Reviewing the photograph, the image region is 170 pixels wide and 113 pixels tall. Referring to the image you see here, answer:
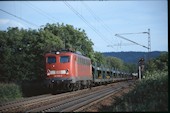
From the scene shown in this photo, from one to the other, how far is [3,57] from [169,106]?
1259 inches

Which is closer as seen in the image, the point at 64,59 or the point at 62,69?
the point at 62,69

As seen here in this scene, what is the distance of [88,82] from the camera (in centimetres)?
3709

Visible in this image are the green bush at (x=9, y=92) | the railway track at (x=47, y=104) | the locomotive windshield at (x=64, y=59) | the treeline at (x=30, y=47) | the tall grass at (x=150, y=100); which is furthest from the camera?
the treeline at (x=30, y=47)

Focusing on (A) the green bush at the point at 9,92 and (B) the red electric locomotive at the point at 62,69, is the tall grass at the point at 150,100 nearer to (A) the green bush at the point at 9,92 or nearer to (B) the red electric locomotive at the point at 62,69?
(A) the green bush at the point at 9,92

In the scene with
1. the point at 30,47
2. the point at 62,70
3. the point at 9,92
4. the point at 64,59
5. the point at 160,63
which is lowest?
the point at 9,92

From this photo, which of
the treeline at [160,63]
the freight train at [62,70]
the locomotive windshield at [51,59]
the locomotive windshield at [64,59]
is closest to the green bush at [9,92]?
the freight train at [62,70]

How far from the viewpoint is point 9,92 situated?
24812 mm

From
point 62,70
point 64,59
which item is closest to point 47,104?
point 62,70

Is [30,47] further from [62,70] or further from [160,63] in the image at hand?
[160,63]

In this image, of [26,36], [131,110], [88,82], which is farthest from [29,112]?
[26,36]

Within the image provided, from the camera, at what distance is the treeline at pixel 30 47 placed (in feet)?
121

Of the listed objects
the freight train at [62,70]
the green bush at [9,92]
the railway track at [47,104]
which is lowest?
the railway track at [47,104]

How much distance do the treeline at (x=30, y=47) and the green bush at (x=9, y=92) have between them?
17.2ft

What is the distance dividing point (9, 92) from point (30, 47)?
86.2 feet
